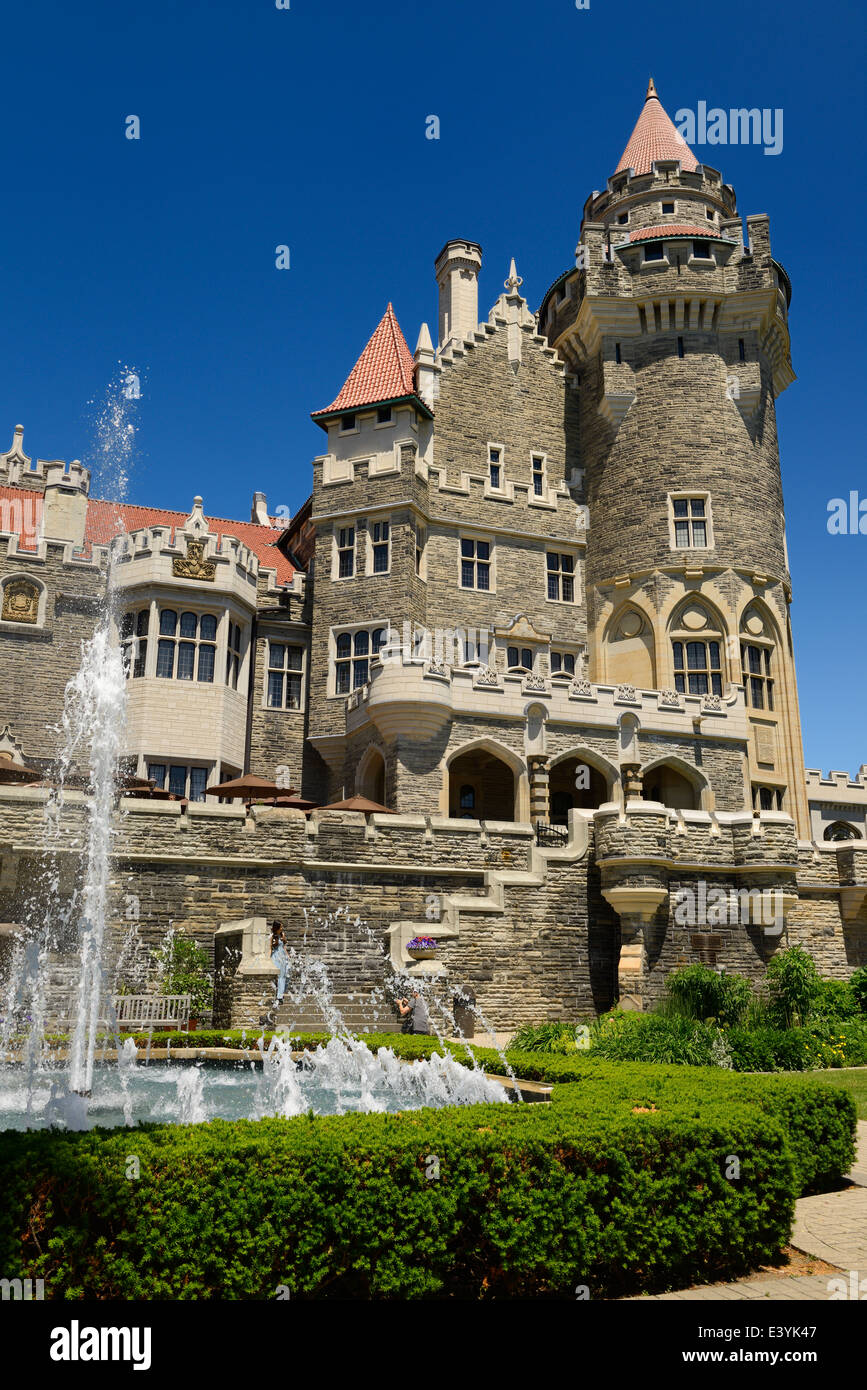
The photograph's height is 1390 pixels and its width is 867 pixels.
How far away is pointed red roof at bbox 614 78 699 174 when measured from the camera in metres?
40.6

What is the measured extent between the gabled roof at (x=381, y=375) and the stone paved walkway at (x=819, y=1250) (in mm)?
27528

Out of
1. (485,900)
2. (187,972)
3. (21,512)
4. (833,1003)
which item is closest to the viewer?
(187,972)

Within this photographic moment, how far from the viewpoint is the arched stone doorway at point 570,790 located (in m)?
30.8

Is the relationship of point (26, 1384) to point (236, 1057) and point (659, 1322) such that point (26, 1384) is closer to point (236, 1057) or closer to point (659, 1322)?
point (659, 1322)

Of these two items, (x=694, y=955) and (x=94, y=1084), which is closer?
(x=94, y=1084)

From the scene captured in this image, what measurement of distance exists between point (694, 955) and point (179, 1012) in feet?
36.8

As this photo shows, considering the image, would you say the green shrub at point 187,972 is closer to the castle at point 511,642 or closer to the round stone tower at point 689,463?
the castle at point 511,642

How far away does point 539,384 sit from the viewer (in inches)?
1457

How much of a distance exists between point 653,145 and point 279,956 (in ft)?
122

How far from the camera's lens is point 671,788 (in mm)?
30859

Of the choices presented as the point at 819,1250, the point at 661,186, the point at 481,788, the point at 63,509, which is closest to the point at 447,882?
the point at 481,788

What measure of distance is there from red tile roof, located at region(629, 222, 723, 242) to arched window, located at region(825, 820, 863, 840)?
23.2 m

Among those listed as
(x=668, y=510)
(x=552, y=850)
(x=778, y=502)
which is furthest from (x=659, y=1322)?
(x=778, y=502)

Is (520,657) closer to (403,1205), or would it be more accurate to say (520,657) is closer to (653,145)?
(653,145)
